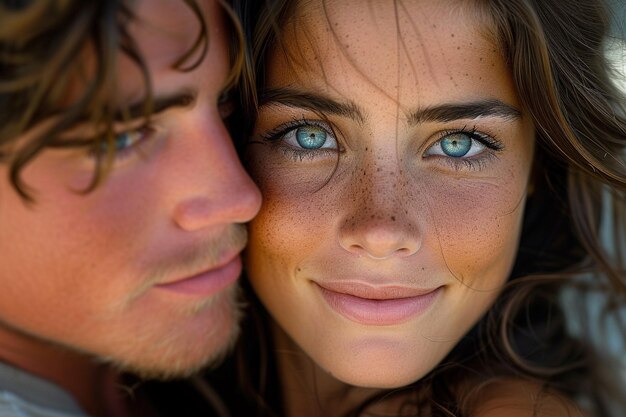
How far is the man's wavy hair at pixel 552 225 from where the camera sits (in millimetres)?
1551

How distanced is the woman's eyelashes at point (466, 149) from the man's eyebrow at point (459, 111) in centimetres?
5

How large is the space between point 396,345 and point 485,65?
57 centimetres

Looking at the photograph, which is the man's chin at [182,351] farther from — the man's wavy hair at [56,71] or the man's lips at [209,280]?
the man's wavy hair at [56,71]

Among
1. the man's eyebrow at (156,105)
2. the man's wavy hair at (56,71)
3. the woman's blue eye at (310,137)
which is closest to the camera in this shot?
the man's wavy hair at (56,71)

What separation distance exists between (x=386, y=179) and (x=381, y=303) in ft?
0.83

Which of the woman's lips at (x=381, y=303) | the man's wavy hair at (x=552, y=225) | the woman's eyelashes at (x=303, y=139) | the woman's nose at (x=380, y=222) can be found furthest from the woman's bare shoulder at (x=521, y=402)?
the woman's eyelashes at (x=303, y=139)

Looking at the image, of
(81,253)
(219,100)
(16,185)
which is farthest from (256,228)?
(16,185)

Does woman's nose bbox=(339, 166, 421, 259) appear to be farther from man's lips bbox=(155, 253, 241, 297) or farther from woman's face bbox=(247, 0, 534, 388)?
man's lips bbox=(155, 253, 241, 297)

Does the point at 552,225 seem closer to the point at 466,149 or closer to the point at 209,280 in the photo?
the point at 466,149

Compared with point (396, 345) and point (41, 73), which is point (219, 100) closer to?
point (41, 73)

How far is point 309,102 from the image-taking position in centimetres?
153

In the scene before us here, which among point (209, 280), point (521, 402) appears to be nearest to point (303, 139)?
point (209, 280)

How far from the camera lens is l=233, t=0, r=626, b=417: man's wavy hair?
155 centimetres

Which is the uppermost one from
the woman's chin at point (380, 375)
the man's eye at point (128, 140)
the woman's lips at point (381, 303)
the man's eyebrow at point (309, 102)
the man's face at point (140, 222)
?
the man's eyebrow at point (309, 102)
